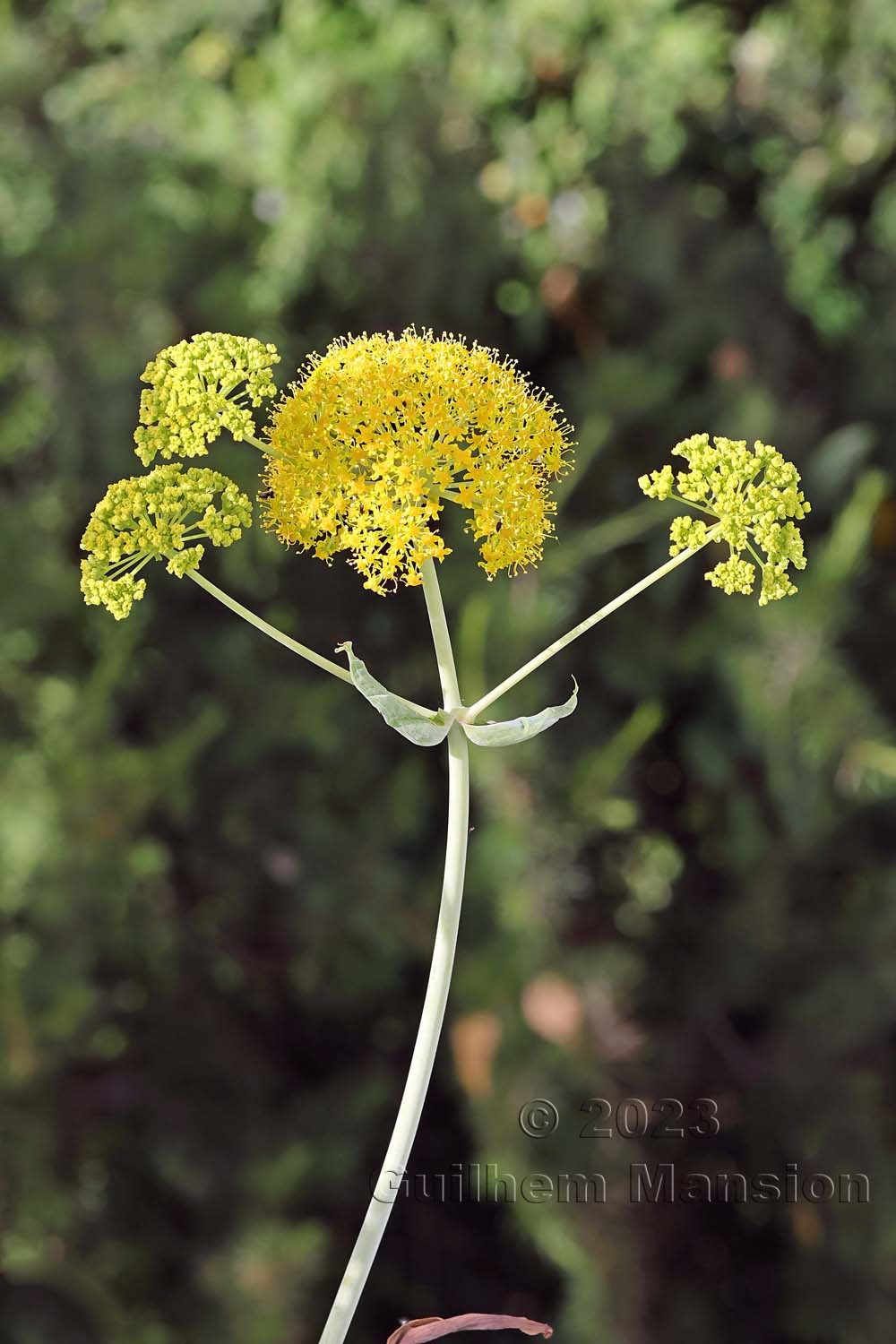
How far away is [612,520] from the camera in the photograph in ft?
3.53

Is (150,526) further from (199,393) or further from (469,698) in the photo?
(469,698)

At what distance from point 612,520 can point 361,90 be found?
44 centimetres

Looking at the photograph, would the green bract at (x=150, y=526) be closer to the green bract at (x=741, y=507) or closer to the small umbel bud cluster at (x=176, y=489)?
the small umbel bud cluster at (x=176, y=489)

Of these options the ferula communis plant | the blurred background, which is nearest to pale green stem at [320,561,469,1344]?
Answer: the ferula communis plant

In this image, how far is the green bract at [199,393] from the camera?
12.6 inches

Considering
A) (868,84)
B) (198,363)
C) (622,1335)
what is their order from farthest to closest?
(868,84)
(622,1335)
(198,363)

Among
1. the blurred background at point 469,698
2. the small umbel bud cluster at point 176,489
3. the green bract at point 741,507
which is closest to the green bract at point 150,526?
the small umbel bud cluster at point 176,489

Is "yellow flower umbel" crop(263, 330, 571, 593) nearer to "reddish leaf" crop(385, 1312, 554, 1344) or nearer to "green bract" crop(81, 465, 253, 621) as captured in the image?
"green bract" crop(81, 465, 253, 621)

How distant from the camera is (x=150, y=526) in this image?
0.32 metres

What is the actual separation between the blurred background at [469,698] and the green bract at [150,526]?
67cm

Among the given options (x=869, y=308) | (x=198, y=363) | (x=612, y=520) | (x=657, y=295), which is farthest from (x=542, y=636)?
(x=198, y=363)

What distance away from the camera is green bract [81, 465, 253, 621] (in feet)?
1.04

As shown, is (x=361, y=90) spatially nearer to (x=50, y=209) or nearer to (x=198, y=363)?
(x=50, y=209)

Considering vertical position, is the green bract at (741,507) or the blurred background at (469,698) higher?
the blurred background at (469,698)
